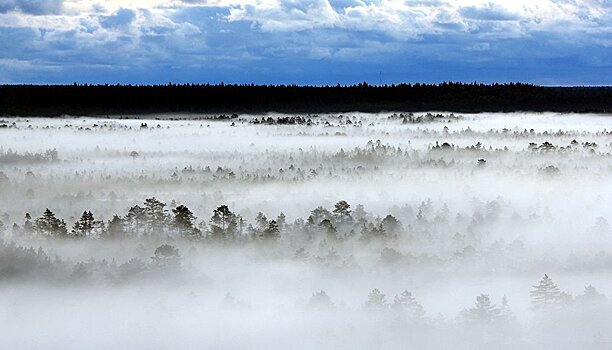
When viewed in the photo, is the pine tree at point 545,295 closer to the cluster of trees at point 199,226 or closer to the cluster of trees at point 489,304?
the cluster of trees at point 489,304

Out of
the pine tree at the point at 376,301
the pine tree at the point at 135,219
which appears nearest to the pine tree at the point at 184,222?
the pine tree at the point at 135,219

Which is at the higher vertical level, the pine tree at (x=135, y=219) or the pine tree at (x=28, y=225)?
the pine tree at (x=135, y=219)

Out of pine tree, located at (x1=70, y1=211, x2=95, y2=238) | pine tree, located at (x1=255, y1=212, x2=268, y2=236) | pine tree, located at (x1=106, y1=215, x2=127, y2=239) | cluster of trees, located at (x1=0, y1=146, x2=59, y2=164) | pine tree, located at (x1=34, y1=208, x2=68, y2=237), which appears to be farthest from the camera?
cluster of trees, located at (x1=0, y1=146, x2=59, y2=164)

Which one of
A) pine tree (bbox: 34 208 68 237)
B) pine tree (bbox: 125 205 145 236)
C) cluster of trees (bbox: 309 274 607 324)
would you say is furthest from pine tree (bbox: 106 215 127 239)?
cluster of trees (bbox: 309 274 607 324)

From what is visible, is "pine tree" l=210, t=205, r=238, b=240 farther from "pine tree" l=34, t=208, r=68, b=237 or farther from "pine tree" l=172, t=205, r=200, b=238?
"pine tree" l=34, t=208, r=68, b=237

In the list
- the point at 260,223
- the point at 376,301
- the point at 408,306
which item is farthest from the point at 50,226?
the point at 408,306
